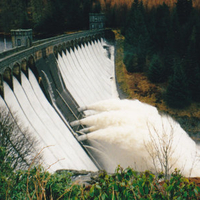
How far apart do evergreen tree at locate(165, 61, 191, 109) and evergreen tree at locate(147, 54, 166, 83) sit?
4.66 m

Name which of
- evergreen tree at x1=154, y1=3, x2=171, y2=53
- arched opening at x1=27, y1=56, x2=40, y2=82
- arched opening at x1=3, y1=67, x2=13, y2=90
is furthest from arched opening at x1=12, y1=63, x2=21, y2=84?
evergreen tree at x1=154, y1=3, x2=171, y2=53

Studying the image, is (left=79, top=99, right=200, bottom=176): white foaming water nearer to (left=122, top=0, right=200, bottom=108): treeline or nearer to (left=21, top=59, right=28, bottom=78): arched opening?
(left=21, top=59, right=28, bottom=78): arched opening

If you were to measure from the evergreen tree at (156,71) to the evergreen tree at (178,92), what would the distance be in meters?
4.66

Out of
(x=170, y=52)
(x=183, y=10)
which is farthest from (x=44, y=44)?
(x=183, y=10)

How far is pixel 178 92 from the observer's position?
115 ft

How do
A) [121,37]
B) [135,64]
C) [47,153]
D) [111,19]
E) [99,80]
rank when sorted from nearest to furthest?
1. [47,153]
2. [99,80]
3. [135,64]
4. [121,37]
5. [111,19]

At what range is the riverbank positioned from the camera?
32.5 m

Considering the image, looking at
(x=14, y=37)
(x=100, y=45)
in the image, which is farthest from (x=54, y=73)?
(x=100, y=45)

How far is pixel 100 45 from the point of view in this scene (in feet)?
170

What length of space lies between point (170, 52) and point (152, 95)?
419 inches

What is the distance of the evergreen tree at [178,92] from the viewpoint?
35.3m

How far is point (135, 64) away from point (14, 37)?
72.0 ft

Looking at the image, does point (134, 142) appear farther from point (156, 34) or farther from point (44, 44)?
point (156, 34)

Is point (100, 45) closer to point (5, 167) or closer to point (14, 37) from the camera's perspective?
point (14, 37)
